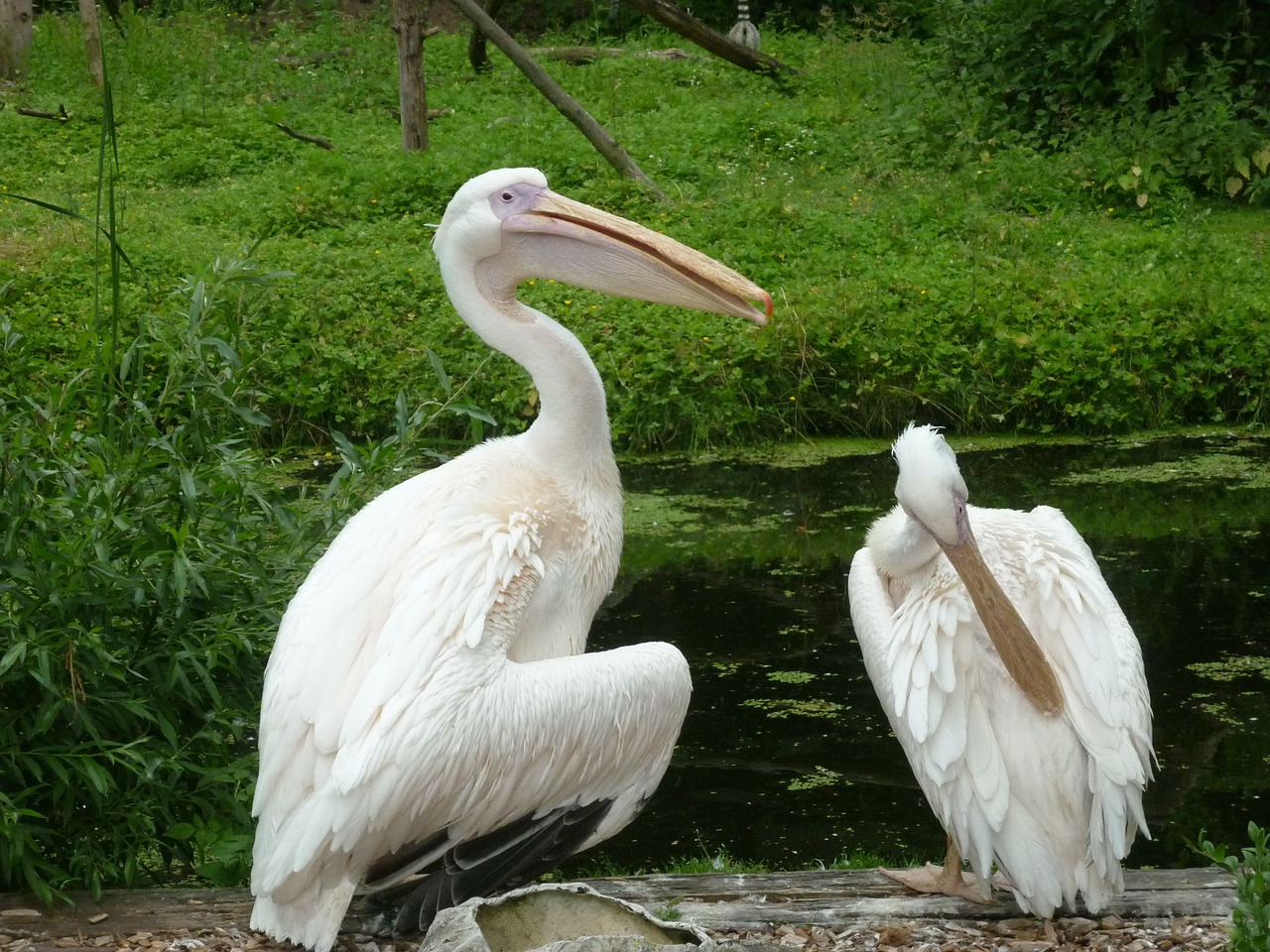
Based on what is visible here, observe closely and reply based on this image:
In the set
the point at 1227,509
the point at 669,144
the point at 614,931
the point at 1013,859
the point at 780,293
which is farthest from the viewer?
the point at 669,144

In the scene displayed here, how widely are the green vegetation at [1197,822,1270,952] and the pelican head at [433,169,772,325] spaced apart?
1351 millimetres

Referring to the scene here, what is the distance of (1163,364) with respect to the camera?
640 cm

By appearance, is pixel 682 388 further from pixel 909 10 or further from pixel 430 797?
pixel 909 10

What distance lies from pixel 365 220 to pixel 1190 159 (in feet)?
14.9

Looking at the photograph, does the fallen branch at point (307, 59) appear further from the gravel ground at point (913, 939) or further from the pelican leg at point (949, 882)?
the pelican leg at point (949, 882)

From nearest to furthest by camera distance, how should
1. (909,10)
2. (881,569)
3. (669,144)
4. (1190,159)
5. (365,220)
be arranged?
(881,569) → (365,220) → (1190,159) → (669,144) → (909,10)

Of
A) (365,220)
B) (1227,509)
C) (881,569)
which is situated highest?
(365,220)

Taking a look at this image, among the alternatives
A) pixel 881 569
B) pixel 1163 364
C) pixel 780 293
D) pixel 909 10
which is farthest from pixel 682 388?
pixel 909 10

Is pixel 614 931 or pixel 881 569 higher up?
pixel 881 569

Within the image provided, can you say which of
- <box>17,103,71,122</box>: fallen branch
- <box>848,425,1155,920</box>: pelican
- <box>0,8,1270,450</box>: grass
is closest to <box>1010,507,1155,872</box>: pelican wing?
<box>848,425,1155,920</box>: pelican

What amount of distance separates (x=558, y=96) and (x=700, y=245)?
1172mm

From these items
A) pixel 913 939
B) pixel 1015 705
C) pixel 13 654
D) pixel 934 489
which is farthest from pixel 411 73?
pixel 913 939

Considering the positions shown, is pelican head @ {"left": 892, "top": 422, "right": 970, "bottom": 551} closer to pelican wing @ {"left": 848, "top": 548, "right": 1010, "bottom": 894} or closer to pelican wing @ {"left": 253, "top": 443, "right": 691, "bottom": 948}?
pelican wing @ {"left": 848, "top": 548, "right": 1010, "bottom": 894}

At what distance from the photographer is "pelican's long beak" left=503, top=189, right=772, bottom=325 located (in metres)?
3.06
